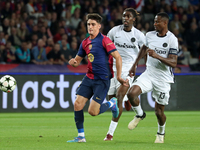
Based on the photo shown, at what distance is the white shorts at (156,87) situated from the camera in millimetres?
7359

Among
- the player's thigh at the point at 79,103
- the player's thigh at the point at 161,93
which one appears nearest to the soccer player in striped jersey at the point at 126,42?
→ the player's thigh at the point at 161,93

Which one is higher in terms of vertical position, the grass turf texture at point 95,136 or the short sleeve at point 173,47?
the short sleeve at point 173,47

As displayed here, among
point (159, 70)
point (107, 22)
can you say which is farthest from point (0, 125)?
point (107, 22)

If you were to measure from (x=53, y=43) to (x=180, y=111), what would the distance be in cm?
507

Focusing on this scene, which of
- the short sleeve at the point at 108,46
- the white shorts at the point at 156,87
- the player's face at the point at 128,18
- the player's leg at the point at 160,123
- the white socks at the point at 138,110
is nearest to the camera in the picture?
the short sleeve at the point at 108,46

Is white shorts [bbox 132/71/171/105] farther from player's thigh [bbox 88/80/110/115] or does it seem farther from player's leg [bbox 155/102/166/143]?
player's thigh [bbox 88/80/110/115]

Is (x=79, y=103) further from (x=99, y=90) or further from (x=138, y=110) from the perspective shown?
(x=138, y=110)

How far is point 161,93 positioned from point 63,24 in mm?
9521

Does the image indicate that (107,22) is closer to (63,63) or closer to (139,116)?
(63,63)

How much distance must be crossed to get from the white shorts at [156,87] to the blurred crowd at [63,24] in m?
7.65

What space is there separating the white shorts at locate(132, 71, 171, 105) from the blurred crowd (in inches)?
301

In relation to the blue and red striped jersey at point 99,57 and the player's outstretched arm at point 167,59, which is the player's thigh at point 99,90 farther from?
the player's outstretched arm at point 167,59

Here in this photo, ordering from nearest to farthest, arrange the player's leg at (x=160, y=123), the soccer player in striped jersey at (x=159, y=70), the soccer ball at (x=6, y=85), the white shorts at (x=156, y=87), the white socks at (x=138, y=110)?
the player's leg at (x=160, y=123) → the soccer player in striped jersey at (x=159, y=70) → the white shorts at (x=156, y=87) → the white socks at (x=138, y=110) → the soccer ball at (x=6, y=85)

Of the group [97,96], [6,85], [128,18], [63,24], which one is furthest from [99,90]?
[63,24]
